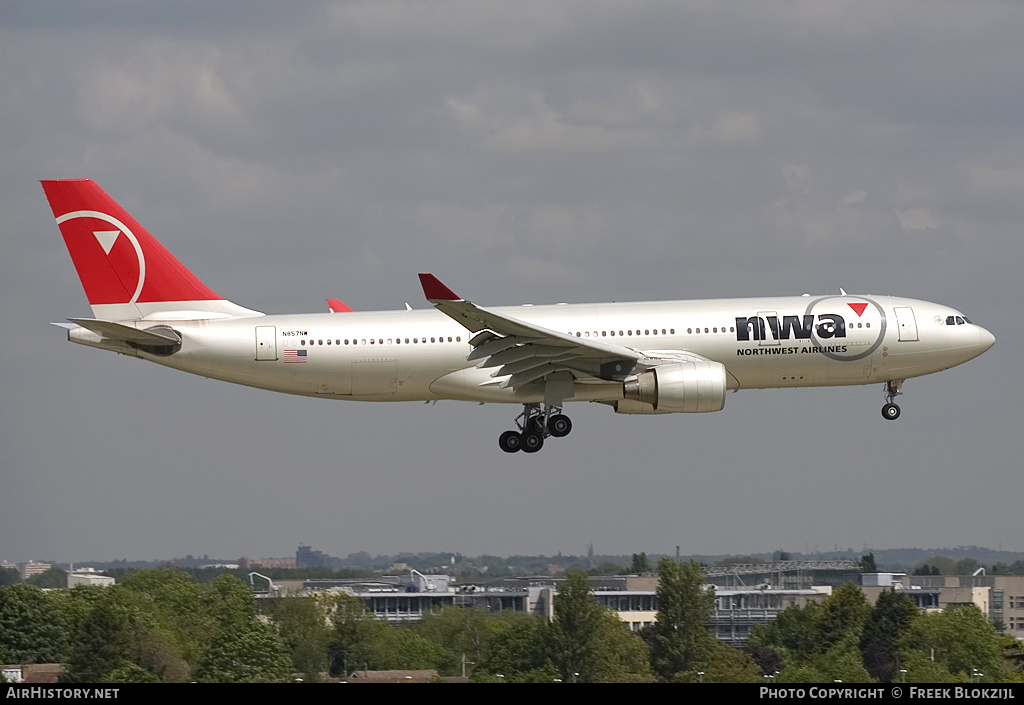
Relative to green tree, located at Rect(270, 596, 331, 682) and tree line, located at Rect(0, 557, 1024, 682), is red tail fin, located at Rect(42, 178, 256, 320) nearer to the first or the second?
tree line, located at Rect(0, 557, 1024, 682)

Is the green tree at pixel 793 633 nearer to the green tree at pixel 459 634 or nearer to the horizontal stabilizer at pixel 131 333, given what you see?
the green tree at pixel 459 634

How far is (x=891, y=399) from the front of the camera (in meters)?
47.6

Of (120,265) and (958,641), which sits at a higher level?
(120,265)

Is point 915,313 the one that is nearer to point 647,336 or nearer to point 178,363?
point 647,336

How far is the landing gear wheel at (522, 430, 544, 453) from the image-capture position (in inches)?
1821

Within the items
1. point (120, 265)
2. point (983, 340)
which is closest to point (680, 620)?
point (983, 340)

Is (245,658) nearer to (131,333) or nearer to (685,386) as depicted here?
(131,333)

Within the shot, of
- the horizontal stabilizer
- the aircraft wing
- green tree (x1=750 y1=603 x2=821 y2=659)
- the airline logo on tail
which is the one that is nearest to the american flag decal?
the horizontal stabilizer

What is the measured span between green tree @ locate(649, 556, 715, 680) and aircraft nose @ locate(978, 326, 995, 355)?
23.7m

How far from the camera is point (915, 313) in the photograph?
4550 cm

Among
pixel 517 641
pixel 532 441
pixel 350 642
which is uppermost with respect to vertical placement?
pixel 532 441

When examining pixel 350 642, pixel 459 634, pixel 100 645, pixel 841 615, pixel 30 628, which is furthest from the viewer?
pixel 30 628

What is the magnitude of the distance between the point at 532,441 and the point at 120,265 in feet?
49.4
